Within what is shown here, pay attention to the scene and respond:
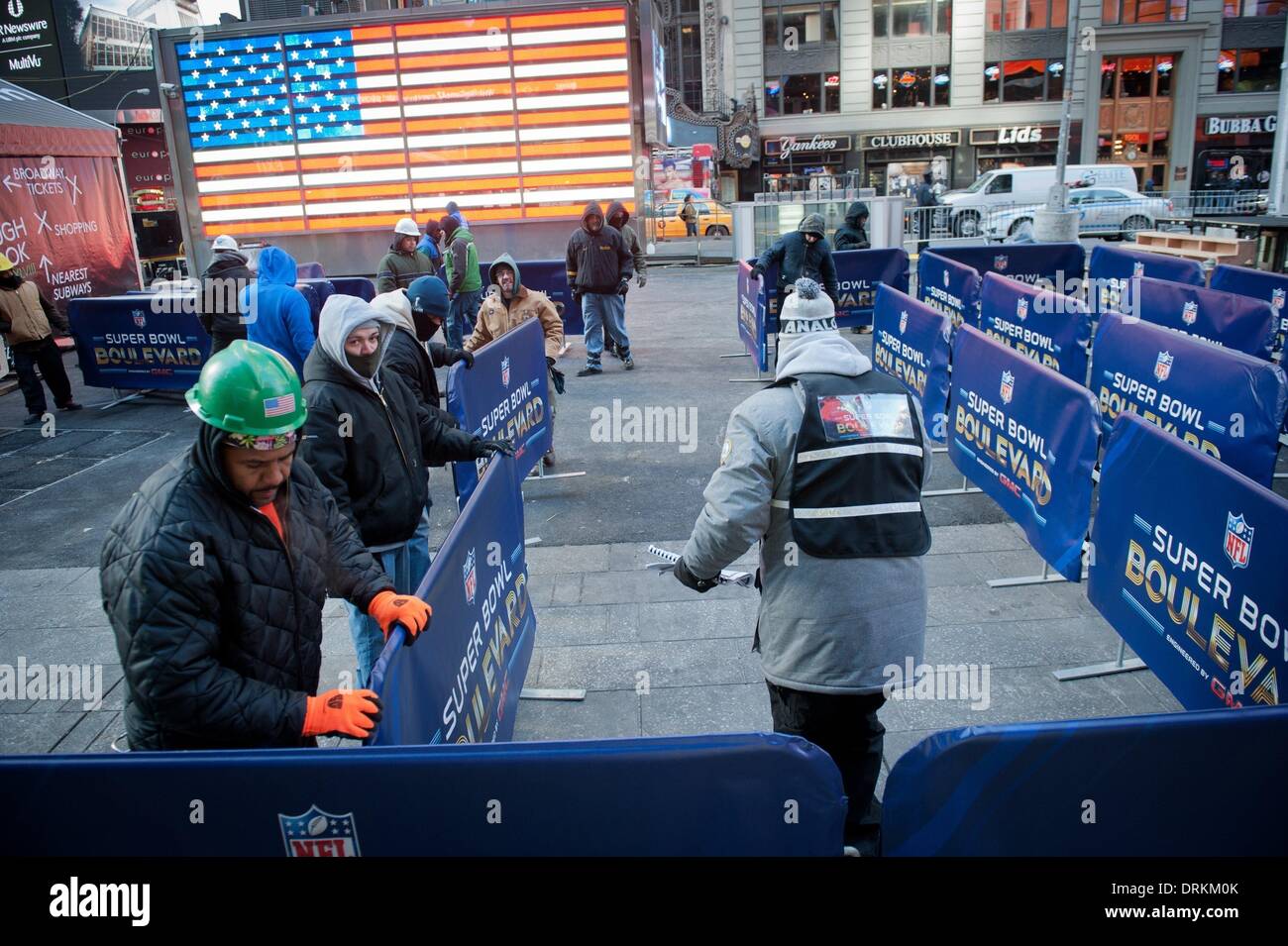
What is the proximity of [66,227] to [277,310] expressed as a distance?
385 inches

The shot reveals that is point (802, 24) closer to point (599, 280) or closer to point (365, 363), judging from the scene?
point (599, 280)

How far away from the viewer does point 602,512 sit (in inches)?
291

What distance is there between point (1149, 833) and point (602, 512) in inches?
214

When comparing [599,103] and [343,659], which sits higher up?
[599,103]

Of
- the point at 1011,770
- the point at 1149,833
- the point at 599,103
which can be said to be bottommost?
the point at 1149,833

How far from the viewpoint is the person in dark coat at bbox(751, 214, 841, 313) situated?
10.4 metres

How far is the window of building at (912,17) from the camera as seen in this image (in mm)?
39719

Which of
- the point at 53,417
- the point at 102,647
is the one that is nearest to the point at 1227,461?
the point at 102,647

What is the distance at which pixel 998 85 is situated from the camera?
3966 centimetres

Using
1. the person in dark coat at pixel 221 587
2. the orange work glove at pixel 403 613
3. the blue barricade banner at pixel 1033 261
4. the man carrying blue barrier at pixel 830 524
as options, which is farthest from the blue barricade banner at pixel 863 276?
the person in dark coat at pixel 221 587

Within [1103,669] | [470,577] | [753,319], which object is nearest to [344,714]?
[470,577]

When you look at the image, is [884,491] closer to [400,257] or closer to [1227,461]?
[1227,461]
